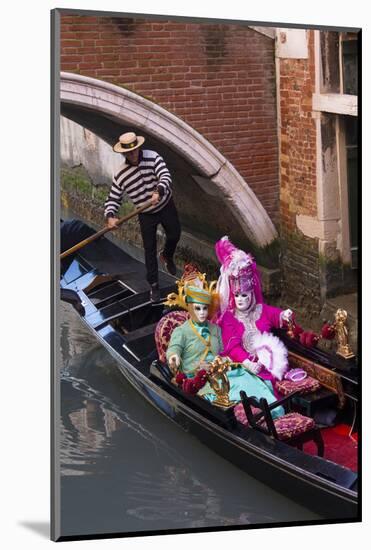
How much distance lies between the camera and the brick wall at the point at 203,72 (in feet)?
22.4

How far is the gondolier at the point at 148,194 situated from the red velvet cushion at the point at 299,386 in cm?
78

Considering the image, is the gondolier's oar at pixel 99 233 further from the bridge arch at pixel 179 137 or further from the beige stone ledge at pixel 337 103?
the beige stone ledge at pixel 337 103

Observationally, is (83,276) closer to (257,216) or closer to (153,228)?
(153,228)

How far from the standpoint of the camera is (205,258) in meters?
7.19

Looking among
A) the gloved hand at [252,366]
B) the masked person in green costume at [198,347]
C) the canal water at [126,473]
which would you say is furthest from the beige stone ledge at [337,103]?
the canal water at [126,473]

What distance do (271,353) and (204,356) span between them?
14.0 inches

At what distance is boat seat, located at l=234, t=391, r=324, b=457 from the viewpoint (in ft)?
23.0

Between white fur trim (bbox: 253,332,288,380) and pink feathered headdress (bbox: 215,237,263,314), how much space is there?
25 cm

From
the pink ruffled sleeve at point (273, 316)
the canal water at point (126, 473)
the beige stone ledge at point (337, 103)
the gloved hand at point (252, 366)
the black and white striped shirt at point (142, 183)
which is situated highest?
the beige stone ledge at point (337, 103)

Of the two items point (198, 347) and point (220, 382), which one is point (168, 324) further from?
point (220, 382)

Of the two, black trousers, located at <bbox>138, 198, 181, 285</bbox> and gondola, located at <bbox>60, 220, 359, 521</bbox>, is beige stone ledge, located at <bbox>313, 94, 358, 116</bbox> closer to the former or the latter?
black trousers, located at <bbox>138, 198, 181, 285</bbox>

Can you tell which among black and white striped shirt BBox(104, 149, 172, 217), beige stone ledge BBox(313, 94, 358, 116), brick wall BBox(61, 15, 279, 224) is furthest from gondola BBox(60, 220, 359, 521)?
beige stone ledge BBox(313, 94, 358, 116)

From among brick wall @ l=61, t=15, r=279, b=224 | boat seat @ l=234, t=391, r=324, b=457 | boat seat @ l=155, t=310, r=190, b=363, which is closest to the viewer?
brick wall @ l=61, t=15, r=279, b=224

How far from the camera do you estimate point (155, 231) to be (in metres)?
7.12
